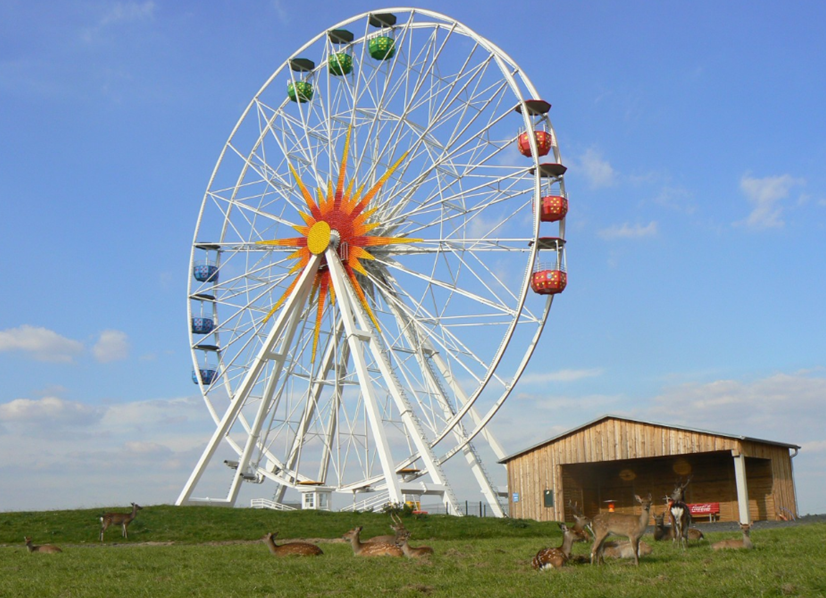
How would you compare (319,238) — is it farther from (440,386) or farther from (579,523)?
(579,523)

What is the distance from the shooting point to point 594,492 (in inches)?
1452

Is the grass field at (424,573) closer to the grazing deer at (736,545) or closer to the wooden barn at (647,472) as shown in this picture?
the grazing deer at (736,545)

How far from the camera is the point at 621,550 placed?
1287cm

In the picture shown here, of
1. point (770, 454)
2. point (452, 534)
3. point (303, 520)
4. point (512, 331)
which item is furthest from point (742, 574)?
point (770, 454)

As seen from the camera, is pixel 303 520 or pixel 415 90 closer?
pixel 303 520

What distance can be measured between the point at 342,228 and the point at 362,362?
6.00 metres

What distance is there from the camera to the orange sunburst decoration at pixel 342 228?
3312 cm

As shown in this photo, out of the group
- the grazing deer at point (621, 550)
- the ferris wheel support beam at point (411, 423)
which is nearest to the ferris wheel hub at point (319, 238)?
the ferris wheel support beam at point (411, 423)

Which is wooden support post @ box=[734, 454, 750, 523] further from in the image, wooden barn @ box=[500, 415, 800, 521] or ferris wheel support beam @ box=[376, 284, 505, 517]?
ferris wheel support beam @ box=[376, 284, 505, 517]

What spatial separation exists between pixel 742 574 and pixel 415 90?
26.1 m

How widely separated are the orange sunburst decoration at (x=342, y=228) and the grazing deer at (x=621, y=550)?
2016cm

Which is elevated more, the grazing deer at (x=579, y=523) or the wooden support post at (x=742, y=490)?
the wooden support post at (x=742, y=490)

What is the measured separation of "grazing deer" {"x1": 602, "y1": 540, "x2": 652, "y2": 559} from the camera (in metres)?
12.7

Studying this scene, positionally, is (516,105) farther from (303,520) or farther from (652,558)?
(652,558)
